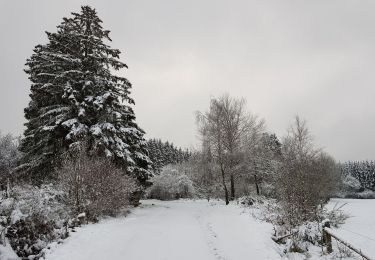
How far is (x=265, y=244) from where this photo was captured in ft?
36.2

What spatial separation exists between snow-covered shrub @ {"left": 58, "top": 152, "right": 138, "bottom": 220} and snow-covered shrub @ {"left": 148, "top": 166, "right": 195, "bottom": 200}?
44.8 meters

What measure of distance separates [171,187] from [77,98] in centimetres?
4220

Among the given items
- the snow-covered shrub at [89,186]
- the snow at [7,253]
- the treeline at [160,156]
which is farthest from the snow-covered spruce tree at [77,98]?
the treeline at [160,156]

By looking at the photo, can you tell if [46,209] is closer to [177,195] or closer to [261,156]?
[261,156]

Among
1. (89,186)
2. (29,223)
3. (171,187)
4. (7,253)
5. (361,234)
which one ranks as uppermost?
(171,187)

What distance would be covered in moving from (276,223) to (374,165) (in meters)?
105

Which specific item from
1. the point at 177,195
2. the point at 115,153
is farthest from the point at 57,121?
the point at 177,195

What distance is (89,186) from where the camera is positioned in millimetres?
16281

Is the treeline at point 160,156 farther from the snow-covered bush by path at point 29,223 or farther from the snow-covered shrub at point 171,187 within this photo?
the snow-covered bush by path at point 29,223

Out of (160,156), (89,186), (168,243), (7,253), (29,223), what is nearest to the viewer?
(7,253)

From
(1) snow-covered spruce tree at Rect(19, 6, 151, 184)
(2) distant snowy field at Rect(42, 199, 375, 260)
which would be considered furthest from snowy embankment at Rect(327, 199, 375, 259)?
(1) snow-covered spruce tree at Rect(19, 6, 151, 184)

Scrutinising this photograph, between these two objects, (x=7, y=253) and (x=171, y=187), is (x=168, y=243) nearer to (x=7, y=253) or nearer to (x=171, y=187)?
(x=7, y=253)

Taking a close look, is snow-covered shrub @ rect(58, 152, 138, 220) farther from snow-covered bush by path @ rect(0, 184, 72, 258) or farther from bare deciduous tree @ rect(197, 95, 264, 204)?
bare deciduous tree @ rect(197, 95, 264, 204)

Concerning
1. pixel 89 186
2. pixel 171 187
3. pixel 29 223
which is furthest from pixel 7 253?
pixel 171 187
